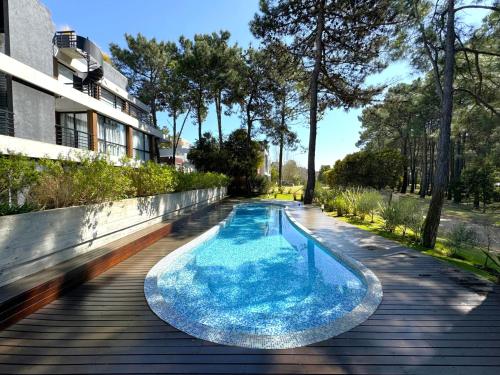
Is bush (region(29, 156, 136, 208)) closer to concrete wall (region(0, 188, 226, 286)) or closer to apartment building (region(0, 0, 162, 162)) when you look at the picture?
concrete wall (region(0, 188, 226, 286))

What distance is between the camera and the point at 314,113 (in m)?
16.0

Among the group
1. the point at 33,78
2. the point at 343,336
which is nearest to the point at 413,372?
the point at 343,336

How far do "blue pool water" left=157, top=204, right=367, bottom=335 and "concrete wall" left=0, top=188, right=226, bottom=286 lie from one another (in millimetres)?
1665

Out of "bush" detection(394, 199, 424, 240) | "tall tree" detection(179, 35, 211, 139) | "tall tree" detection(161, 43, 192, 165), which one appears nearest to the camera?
"bush" detection(394, 199, 424, 240)

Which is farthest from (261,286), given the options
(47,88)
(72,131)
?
(72,131)

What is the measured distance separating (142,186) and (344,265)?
19.5 feet

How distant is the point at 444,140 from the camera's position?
6.69m

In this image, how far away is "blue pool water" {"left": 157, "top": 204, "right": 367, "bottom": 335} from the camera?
11.5 ft

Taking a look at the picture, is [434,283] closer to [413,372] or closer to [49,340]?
[413,372]

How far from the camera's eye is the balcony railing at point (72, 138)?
12352 millimetres

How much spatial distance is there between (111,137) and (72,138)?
8.98 ft

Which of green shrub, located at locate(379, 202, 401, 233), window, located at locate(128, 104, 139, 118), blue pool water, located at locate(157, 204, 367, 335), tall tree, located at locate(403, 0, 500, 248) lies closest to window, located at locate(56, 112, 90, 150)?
window, located at locate(128, 104, 139, 118)

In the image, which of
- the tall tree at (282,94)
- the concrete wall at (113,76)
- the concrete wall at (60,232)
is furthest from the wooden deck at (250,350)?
the concrete wall at (113,76)

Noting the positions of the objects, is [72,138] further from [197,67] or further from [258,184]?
[258,184]
